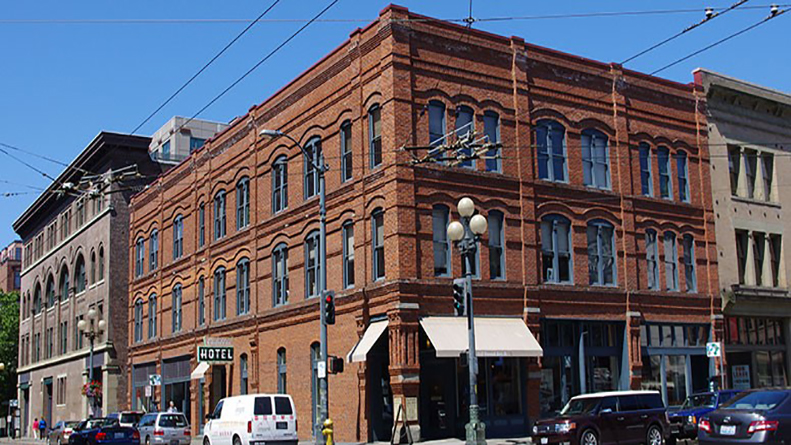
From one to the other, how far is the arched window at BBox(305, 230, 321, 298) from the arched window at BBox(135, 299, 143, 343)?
21959mm

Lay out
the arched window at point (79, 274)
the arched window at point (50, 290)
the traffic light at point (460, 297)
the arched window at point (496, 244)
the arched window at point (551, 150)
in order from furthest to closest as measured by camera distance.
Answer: the arched window at point (50, 290)
the arched window at point (79, 274)
the arched window at point (551, 150)
the arched window at point (496, 244)
the traffic light at point (460, 297)

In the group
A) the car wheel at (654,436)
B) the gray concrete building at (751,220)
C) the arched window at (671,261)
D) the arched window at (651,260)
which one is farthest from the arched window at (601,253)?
the car wheel at (654,436)

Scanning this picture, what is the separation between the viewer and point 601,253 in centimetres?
3453

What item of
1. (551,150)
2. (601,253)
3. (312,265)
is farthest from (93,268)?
(601,253)

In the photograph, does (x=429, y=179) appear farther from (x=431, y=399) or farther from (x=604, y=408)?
(x=604, y=408)

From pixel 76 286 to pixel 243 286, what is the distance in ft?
95.5

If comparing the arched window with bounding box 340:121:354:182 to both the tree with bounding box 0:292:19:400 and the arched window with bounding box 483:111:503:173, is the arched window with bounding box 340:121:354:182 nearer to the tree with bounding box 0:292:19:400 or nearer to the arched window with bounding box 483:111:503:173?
the arched window with bounding box 483:111:503:173

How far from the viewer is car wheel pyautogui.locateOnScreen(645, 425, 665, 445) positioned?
24484mm

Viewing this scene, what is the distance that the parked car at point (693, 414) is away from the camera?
85.0 feet

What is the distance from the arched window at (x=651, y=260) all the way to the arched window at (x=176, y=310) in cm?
2430

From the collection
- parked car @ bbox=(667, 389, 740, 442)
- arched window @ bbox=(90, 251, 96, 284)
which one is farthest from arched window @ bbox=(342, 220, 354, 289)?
arched window @ bbox=(90, 251, 96, 284)

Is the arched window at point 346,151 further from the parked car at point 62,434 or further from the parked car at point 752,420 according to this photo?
the parked car at point 752,420

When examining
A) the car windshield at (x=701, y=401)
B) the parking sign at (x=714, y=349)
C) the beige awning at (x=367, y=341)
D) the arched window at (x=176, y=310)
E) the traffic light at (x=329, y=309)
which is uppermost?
the arched window at (x=176, y=310)

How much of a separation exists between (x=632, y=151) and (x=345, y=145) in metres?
11.7
